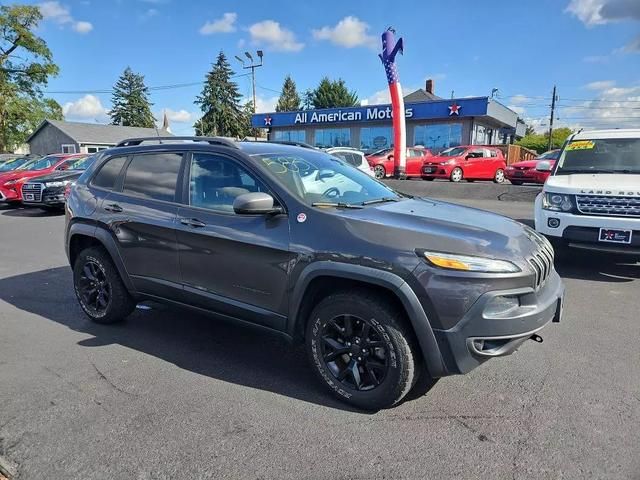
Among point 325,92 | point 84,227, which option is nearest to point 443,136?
point 84,227

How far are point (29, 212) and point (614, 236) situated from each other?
15032 mm

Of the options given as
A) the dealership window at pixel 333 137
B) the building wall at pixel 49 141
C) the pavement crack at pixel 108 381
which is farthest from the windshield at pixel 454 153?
the building wall at pixel 49 141

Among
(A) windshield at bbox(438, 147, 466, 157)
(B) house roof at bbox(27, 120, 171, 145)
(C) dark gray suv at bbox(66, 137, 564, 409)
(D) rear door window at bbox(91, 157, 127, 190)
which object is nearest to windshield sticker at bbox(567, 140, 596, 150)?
(C) dark gray suv at bbox(66, 137, 564, 409)

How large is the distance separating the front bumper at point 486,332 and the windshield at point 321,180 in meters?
1.28

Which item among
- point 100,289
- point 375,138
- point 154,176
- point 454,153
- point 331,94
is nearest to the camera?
point 154,176

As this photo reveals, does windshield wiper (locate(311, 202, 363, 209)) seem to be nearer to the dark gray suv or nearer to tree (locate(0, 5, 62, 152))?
the dark gray suv

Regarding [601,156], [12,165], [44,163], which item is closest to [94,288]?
[601,156]

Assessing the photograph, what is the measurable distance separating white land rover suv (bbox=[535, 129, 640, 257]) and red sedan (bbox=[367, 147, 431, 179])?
15420 millimetres

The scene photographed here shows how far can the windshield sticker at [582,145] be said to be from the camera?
7156 mm

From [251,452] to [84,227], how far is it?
306 cm

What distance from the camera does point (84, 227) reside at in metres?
4.65

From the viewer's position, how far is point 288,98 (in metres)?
89.6

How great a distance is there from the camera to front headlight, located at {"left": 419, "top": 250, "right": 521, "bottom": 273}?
2.73 meters

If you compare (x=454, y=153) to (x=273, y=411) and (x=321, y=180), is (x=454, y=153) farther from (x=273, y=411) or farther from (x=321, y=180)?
(x=273, y=411)
